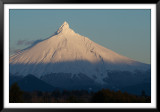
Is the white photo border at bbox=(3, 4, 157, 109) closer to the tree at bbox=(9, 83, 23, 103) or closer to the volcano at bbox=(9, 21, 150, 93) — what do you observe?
the tree at bbox=(9, 83, 23, 103)

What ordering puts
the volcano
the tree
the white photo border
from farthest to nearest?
the volcano < the tree < the white photo border

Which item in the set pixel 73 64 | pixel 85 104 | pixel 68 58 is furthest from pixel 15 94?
pixel 73 64

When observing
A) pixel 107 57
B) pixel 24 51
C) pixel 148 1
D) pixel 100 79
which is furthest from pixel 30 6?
pixel 100 79

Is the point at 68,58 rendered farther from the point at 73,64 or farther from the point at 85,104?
the point at 85,104

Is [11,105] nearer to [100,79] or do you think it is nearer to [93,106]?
[93,106]

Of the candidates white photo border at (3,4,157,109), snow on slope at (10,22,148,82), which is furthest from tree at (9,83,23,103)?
snow on slope at (10,22,148,82)

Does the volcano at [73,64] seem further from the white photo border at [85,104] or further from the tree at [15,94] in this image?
the white photo border at [85,104]

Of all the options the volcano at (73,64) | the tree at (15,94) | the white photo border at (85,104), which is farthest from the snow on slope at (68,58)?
the white photo border at (85,104)
